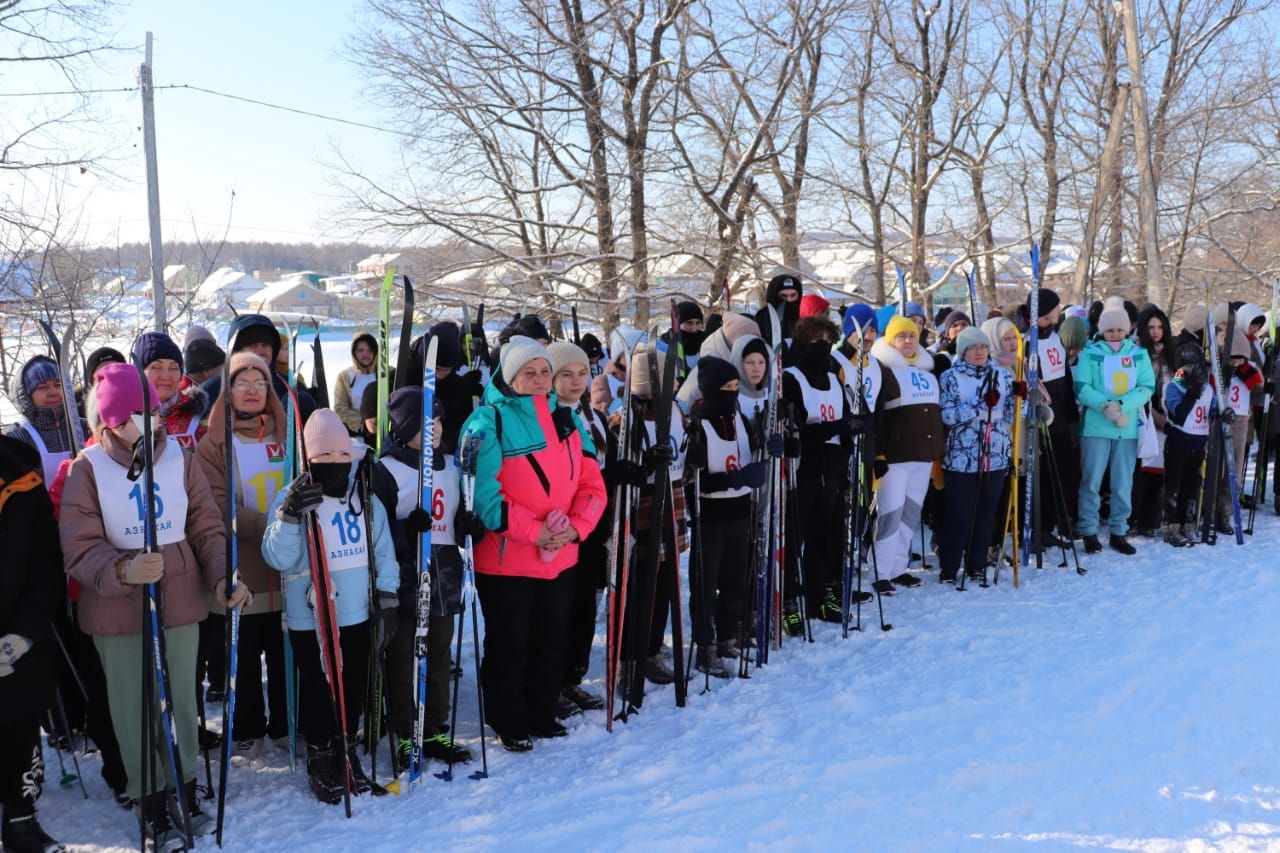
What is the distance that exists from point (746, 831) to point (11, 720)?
8.12 ft

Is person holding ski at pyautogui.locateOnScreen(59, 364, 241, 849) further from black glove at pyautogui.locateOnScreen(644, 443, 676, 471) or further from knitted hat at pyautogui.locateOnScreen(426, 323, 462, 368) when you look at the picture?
knitted hat at pyautogui.locateOnScreen(426, 323, 462, 368)

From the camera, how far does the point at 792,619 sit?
5297 mm

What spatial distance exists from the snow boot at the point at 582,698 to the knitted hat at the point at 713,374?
158 centimetres

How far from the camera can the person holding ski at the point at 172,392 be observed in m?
4.09

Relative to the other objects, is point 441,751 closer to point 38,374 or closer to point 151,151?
point 38,374

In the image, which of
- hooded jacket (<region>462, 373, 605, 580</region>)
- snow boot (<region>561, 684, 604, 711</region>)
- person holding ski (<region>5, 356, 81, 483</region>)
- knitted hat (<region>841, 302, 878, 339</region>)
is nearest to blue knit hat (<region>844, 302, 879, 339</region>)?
knitted hat (<region>841, 302, 878, 339</region>)

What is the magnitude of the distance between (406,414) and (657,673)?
1.94 metres

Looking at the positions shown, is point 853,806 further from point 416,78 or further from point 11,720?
point 416,78

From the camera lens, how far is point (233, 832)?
3238 millimetres

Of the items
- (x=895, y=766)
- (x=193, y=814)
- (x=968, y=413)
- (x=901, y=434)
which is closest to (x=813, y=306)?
(x=901, y=434)

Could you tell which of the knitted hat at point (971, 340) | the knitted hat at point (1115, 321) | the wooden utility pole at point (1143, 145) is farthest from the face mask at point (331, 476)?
the wooden utility pole at point (1143, 145)

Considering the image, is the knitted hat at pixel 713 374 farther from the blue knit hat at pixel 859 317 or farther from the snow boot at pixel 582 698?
the blue knit hat at pixel 859 317

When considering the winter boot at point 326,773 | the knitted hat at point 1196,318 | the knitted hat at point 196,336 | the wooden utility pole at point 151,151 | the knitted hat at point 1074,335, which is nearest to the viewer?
the winter boot at point 326,773

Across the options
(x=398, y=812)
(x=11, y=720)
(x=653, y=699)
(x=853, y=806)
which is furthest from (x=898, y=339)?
(x=11, y=720)
